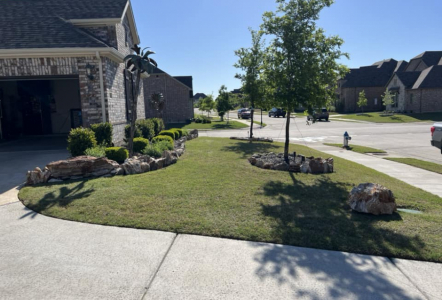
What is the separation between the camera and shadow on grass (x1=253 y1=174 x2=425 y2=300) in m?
3.40

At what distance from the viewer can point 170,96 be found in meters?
37.5

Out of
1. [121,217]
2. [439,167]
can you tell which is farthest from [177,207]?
[439,167]

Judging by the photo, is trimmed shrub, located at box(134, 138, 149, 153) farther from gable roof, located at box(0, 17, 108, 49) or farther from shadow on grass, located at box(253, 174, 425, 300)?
shadow on grass, located at box(253, 174, 425, 300)

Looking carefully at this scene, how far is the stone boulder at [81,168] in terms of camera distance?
303 inches

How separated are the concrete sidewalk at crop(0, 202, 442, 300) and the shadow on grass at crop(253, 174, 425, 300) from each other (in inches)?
0.5

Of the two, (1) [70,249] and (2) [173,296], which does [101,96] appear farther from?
(2) [173,296]

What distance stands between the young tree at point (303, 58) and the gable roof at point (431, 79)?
4370cm

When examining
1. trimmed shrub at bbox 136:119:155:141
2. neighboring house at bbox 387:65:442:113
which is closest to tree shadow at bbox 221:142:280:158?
trimmed shrub at bbox 136:119:155:141

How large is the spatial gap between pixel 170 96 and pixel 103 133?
27.0 m

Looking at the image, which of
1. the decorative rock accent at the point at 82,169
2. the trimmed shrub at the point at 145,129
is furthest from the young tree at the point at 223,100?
the decorative rock accent at the point at 82,169

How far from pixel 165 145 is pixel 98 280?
332 inches

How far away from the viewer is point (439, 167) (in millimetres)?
11172

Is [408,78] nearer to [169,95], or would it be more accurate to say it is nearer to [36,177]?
[169,95]

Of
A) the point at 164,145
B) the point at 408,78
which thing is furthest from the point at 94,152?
the point at 408,78
